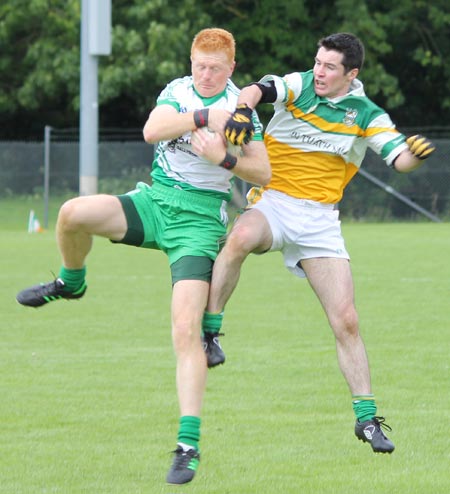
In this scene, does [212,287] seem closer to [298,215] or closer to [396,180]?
[298,215]

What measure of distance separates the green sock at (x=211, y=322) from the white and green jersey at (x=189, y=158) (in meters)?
0.67

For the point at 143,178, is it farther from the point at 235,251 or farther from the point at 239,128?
the point at 239,128

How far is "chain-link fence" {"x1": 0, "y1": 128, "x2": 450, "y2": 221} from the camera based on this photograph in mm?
28312

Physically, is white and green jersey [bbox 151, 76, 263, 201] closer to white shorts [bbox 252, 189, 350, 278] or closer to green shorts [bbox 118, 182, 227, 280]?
green shorts [bbox 118, 182, 227, 280]

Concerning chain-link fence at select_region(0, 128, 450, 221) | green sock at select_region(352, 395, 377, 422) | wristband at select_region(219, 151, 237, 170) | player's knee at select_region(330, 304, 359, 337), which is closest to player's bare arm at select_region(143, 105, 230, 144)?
wristband at select_region(219, 151, 237, 170)

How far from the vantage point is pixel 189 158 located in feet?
21.8

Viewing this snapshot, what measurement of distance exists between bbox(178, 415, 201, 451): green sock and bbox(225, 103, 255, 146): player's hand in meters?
1.37

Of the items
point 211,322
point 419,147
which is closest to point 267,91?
point 419,147

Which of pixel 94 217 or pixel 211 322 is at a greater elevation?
pixel 94 217

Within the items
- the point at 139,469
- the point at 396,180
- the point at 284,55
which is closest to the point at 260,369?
the point at 139,469

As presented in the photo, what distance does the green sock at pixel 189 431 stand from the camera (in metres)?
6.13

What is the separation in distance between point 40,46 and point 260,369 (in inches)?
897

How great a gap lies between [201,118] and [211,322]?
4.16ft

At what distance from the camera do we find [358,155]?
7238mm
